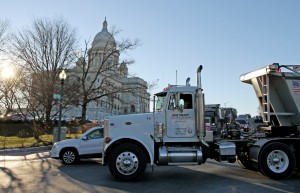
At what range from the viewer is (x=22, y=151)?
21.2 metres

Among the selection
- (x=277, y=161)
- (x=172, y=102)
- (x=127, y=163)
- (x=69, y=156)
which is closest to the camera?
(x=127, y=163)

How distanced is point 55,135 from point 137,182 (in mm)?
13917

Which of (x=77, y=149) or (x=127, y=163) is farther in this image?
(x=77, y=149)

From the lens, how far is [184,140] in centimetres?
1081

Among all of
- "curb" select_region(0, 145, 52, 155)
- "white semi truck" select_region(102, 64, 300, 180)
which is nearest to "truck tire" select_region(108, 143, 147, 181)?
"white semi truck" select_region(102, 64, 300, 180)

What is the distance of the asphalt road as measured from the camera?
29.7 feet

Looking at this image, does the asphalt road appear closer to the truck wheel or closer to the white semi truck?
the white semi truck

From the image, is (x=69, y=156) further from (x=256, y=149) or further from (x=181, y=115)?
(x=256, y=149)

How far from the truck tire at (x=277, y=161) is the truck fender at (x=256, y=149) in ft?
0.40

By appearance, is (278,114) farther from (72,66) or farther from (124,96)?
(124,96)

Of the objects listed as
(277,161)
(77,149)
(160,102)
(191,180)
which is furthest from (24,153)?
(277,161)

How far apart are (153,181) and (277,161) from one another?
148 inches

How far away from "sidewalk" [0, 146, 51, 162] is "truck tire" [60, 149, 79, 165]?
11.5 feet

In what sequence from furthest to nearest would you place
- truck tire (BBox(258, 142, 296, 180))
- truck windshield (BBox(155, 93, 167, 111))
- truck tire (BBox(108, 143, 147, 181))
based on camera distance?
truck windshield (BBox(155, 93, 167, 111)), truck tire (BBox(258, 142, 296, 180)), truck tire (BBox(108, 143, 147, 181))
